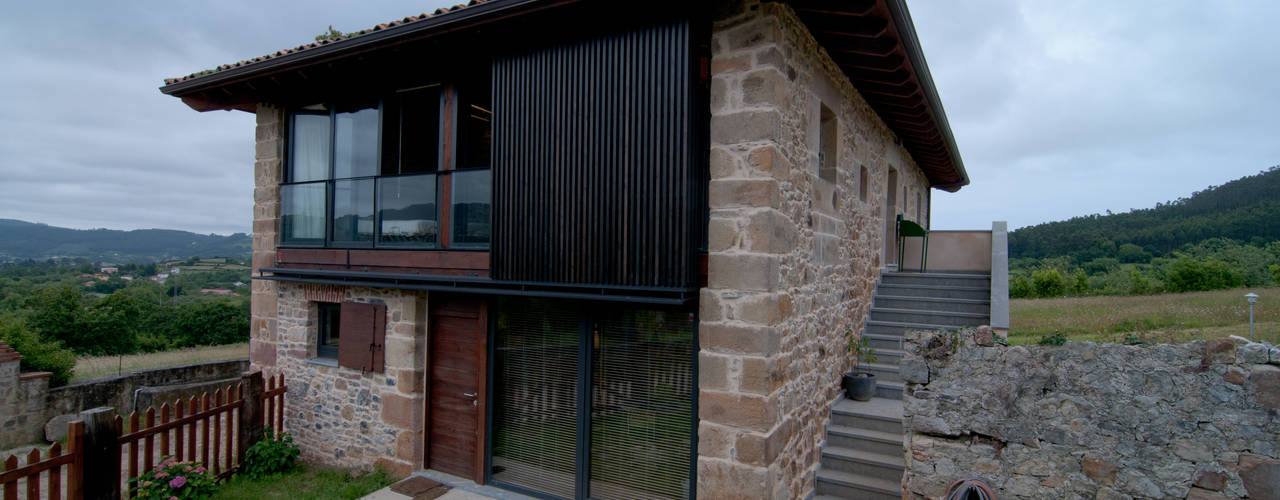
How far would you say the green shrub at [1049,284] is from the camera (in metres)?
16.6

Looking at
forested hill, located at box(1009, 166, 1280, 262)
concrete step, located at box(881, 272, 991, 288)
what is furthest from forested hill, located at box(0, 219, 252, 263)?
forested hill, located at box(1009, 166, 1280, 262)

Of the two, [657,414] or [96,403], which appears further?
[96,403]

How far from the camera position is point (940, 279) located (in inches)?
332

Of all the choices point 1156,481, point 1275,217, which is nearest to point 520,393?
point 1156,481

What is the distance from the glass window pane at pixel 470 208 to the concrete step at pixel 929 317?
18.6 ft

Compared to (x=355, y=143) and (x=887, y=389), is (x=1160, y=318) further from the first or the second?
(x=355, y=143)

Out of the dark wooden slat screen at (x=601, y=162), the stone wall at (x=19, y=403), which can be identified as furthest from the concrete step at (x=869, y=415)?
the stone wall at (x=19, y=403)

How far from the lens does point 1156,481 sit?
3754mm

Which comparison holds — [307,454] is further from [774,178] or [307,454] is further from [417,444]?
[774,178]

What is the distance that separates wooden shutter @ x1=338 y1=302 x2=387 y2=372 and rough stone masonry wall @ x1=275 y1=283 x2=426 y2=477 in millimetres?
93

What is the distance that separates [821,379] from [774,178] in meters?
2.60

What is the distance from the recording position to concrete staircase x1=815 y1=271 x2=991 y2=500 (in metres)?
5.44

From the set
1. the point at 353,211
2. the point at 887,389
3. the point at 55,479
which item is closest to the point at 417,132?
the point at 353,211

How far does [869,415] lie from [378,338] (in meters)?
5.79
